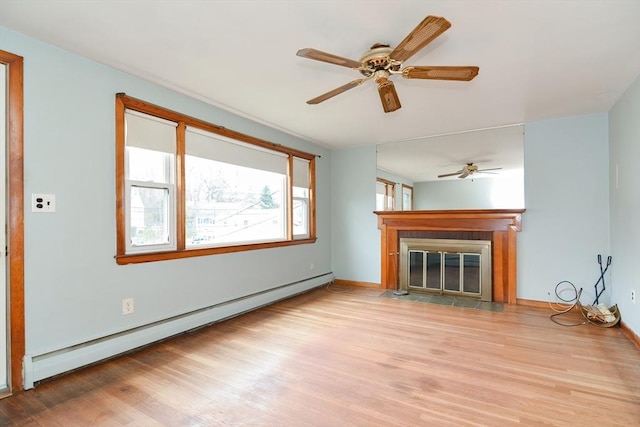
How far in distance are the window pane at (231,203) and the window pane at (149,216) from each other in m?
0.26

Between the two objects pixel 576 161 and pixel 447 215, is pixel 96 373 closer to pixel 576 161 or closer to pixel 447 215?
pixel 447 215

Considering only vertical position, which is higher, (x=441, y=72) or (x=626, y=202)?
(x=441, y=72)

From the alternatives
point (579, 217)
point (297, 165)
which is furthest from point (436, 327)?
point (297, 165)

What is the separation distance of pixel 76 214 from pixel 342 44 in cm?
226

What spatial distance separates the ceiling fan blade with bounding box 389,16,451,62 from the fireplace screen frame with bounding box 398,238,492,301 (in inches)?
124

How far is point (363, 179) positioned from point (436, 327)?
2.65 meters

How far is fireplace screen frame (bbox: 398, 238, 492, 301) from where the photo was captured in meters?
4.20

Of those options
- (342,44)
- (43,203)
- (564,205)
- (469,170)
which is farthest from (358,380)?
(564,205)

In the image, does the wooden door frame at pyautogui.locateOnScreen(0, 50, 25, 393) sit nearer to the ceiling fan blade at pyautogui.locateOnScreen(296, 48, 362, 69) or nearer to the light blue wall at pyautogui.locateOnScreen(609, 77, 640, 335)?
the ceiling fan blade at pyautogui.locateOnScreen(296, 48, 362, 69)

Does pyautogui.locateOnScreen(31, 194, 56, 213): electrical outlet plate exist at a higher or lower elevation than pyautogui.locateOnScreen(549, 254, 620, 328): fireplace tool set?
higher

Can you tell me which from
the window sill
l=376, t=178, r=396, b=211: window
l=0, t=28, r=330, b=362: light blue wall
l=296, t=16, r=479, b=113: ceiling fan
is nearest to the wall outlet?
l=0, t=28, r=330, b=362: light blue wall

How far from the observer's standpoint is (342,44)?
7.13 feet

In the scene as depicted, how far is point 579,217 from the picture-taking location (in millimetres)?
3725

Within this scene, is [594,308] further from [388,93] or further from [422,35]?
[422,35]
